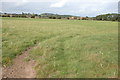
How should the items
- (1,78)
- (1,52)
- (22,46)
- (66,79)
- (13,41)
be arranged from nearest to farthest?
(66,79)
(1,78)
(1,52)
(22,46)
(13,41)

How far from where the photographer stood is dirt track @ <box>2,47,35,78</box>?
29.5 ft

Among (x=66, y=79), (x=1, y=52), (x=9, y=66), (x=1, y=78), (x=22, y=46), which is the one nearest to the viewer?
(x=66, y=79)

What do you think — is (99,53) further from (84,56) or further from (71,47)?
(71,47)

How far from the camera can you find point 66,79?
8039 millimetres

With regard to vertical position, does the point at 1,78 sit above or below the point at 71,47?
below

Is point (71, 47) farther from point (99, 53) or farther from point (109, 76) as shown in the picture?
point (109, 76)

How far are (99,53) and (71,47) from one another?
92.9 inches

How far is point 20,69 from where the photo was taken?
973 centimetres

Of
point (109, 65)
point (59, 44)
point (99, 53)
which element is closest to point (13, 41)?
point (59, 44)

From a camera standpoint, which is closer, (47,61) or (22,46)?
(47,61)

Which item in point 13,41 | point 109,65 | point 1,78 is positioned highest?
point 13,41

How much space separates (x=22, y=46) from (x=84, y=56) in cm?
525

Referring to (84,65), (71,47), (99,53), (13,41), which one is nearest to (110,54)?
(99,53)

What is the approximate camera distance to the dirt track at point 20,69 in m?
8.99
